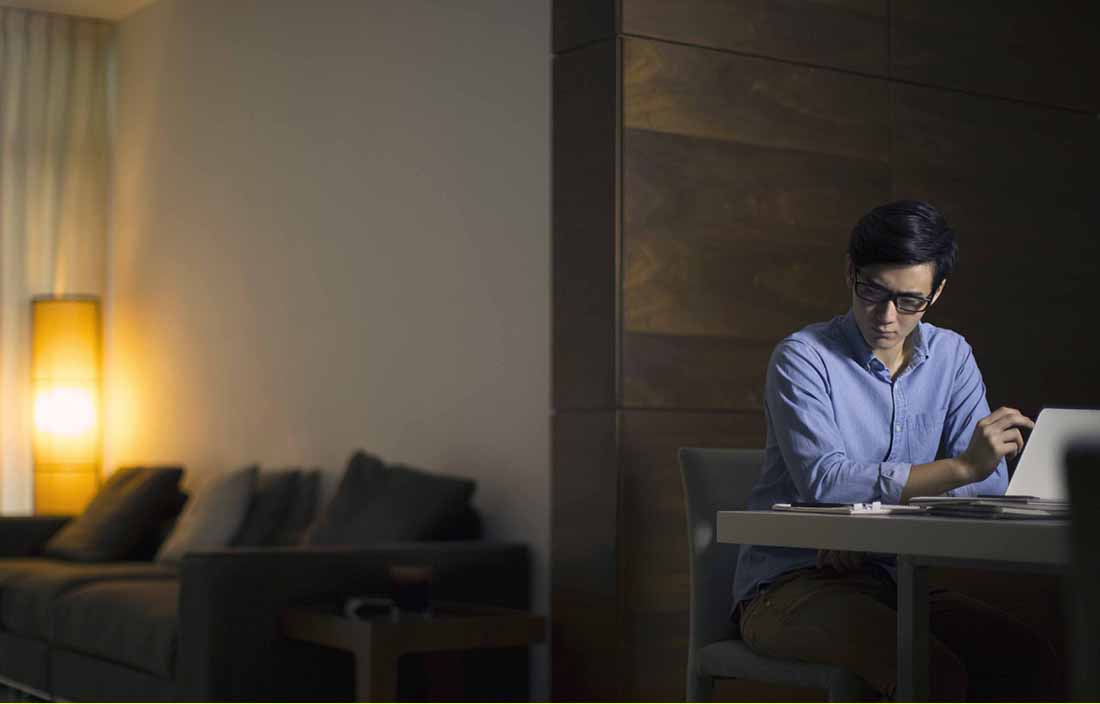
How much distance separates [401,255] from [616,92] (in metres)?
1.62

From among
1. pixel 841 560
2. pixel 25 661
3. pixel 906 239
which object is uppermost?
pixel 906 239

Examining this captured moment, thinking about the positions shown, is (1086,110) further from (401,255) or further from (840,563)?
(840,563)

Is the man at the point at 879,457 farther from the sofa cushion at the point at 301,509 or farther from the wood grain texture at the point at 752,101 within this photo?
the sofa cushion at the point at 301,509

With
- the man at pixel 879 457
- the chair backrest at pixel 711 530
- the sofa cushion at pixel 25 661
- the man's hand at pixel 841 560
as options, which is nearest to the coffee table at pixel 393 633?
the chair backrest at pixel 711 530

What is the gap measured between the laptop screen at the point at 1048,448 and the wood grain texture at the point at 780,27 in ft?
6.29

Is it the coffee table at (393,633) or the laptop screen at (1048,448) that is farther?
the coffee table at (393,633)

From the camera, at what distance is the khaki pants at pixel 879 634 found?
2.24 metres

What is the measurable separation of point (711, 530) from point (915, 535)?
1.00 m

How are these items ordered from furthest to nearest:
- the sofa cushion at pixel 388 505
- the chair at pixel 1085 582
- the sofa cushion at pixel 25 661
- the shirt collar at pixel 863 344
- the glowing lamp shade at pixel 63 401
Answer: the glowing lamp shade at pixel 63 401
the sofa cushion at pixel 25 661
the sofa cushion at pixel 388 505
the shirt collar at pixel 863 344
the chair at pixel 1085 582

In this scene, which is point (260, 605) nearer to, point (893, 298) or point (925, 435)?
point (925, 435)

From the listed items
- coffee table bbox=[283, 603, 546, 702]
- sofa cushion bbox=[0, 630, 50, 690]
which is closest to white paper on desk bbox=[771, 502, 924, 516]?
coffee table bbox=[283, 603, 546, 702]

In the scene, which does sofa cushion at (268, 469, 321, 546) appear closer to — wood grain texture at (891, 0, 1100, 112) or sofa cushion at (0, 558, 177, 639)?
sofa cushion at (0, 558, 177, 639)

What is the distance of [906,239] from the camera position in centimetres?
234

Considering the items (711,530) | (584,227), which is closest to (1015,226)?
(584,227)
